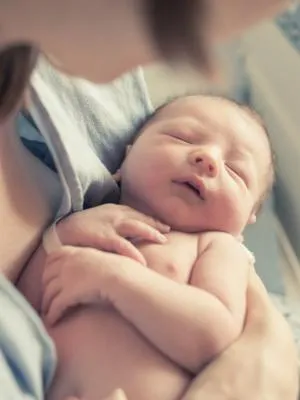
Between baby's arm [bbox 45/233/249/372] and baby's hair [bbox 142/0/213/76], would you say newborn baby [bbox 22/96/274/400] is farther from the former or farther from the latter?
baby's hair [bbox 142/0/213/76]

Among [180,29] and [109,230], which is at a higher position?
[180,29]

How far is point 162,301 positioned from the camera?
0.72m

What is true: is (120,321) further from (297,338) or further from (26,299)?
(297,338)

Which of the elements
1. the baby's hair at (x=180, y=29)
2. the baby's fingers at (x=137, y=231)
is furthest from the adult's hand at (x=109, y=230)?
the baby's hair at (x=180, y=29)

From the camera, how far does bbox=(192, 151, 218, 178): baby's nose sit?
0.85 m

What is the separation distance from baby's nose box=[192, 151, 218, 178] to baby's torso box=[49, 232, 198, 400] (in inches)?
7.6

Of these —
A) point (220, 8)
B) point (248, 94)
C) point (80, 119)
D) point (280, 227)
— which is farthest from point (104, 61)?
point (248, 94)

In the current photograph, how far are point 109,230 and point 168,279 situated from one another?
81 mm

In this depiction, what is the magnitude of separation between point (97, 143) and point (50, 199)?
0.13 meters

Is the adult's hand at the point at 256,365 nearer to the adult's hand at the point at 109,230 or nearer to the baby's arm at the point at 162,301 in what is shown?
the baby's arm at the point at 162,301

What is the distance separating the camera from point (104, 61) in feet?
1.13

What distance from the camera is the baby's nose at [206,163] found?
0.85 metres

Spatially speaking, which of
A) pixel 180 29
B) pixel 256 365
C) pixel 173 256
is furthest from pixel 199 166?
pixel 180 29

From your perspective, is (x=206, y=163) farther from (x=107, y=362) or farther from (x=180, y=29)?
(x=180, y=29)
